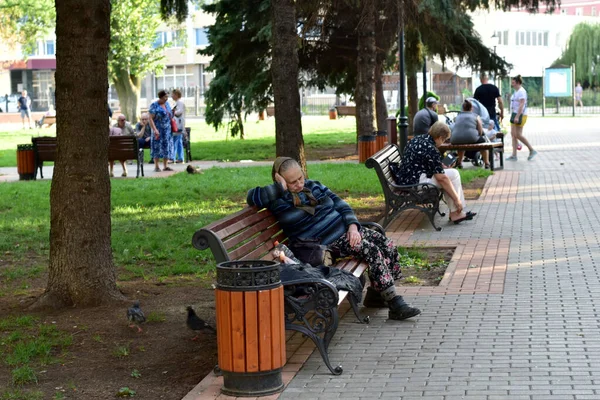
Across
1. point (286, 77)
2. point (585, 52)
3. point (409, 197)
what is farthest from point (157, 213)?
point (585, 52)

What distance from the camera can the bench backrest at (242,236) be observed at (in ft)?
19.9

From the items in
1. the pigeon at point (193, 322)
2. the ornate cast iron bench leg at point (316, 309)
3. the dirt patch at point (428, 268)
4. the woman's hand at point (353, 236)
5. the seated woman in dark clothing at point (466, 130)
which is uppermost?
the seated woman in dark clothing at point (466, 130)

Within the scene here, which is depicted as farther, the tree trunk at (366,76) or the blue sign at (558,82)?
the blue sign at (558,82)

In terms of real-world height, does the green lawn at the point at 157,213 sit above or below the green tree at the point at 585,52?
below

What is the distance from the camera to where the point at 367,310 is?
7691mm

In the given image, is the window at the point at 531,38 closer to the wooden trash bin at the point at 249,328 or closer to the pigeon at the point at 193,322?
the pigeon at the point at 193,322

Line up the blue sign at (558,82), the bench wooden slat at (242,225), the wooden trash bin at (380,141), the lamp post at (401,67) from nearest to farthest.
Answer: the bench wooden slat at (242,225) → the lamp post at (401,67) → the wooden trash bin at (380,141) → the blue sign at (558,82)

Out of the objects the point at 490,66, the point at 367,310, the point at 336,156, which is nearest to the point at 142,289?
the point at 367,310

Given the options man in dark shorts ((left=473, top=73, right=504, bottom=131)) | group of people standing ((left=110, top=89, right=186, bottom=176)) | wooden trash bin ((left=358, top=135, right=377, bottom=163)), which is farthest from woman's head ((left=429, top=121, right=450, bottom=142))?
man in dark shorts ((left=473, top=73, right=504, bottom=131))

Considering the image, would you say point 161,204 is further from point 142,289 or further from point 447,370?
point 447,370

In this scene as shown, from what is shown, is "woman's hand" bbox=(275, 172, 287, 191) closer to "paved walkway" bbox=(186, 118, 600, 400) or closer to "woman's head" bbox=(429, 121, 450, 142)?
"paved walkway" bbox=(186, 118, 600, 400)

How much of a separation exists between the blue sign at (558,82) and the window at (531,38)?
36.6 m

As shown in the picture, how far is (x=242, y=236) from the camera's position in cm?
666

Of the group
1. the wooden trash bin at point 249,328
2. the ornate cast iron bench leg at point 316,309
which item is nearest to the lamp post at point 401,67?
the ornate cast iron bench leg at point 316,309
